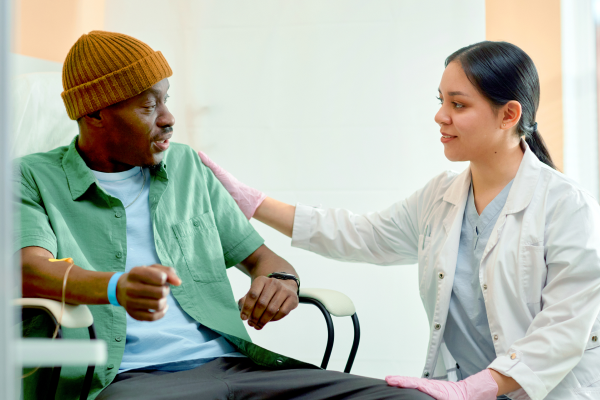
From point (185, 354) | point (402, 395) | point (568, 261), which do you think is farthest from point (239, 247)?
point (568, 261)

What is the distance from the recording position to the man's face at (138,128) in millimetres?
1562

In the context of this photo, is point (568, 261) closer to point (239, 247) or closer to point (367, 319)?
point (239, 247)

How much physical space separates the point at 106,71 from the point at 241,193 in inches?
26.1

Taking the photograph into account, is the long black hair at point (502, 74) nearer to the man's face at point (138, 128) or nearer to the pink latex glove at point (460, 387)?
the pink latex glove at point (460, 387)

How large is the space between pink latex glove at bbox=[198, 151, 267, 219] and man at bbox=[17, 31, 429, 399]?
0.21 metres

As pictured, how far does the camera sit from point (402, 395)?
1297 mm

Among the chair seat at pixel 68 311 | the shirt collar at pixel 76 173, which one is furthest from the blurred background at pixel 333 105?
the chair seat at pixel 68 311

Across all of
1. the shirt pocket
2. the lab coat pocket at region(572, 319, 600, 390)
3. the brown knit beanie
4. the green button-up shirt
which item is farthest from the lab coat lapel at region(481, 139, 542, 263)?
the brown knit beanie

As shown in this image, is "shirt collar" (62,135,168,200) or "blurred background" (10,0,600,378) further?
"blurred background" (10,0,600,378)

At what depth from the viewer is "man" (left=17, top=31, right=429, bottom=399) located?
1343 millimetres

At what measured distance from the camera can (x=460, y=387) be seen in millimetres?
1416

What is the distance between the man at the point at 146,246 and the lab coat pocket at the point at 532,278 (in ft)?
1.55

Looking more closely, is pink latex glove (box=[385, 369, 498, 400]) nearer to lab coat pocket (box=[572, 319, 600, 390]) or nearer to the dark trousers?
the dark trousers

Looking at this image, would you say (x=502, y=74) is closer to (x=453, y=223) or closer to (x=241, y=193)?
(x=453, y=223)
